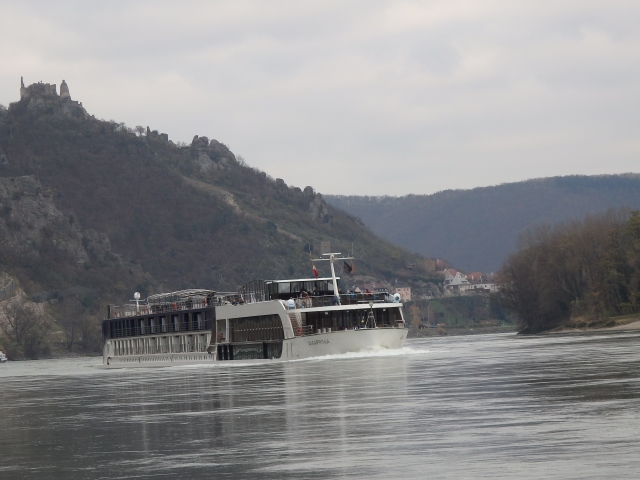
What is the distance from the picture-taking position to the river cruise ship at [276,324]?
66938 millimetres

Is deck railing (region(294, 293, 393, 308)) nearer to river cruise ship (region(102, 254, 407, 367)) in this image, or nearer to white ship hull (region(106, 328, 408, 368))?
river cruise ship (region(102, 254, 407, 367))

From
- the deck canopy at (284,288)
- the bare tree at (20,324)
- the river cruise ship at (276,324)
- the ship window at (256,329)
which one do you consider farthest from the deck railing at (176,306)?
the bare tree at (20,324)

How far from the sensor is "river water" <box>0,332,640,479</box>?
56.9 ft

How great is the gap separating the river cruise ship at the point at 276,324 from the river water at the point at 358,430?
1093 inches

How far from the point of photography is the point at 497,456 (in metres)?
17.5

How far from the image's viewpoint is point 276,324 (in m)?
70.1

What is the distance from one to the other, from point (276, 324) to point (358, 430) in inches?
1894

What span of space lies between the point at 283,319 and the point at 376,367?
2025cm

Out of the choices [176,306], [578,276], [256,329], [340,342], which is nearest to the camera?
[340,342]

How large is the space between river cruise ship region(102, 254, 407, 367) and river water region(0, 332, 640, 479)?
2775 cm

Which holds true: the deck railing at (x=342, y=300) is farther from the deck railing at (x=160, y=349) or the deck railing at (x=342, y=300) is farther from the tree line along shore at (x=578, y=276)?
the tree line along shore at (x=578, y=276)

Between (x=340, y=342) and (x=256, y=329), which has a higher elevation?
(x=256, y=329)

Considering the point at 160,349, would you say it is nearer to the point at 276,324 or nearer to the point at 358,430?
the point at 276,324

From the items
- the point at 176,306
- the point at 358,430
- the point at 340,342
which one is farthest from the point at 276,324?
the point at 358,430
